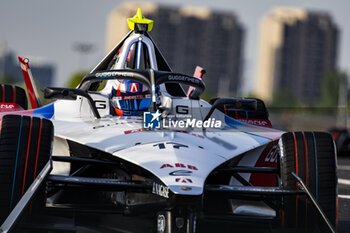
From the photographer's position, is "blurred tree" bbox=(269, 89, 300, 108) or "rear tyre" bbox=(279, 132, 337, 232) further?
"blurred tree" bbox=(269, 89, 300, 108)

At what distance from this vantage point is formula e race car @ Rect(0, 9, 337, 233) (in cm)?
479

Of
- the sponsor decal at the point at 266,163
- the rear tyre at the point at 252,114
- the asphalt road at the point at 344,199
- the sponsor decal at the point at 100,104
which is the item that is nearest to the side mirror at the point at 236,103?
the sponsor decal at the point at 266,163

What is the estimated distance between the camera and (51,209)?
507cm

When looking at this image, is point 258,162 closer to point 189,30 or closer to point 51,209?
point 51,209

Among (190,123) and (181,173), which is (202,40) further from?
(181,173)

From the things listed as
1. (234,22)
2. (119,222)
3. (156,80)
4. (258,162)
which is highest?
(234,22)

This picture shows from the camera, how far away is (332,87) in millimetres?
134625

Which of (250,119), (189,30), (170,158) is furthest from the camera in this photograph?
(189,30)

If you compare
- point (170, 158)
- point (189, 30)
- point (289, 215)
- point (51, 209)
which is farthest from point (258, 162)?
point (189, 30)

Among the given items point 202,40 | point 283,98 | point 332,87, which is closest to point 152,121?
point 332,87

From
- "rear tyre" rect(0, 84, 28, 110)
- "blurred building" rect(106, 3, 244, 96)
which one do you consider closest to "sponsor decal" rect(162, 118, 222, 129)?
"rear tyre" rect(0, 84, 28, 110)

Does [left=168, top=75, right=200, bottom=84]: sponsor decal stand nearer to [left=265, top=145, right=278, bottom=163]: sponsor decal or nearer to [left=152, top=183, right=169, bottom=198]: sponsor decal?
[left=265, top=145, right=278, bottom=163]: sponsor decal

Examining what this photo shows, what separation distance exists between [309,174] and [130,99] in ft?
7.29

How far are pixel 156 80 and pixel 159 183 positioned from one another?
171cm
